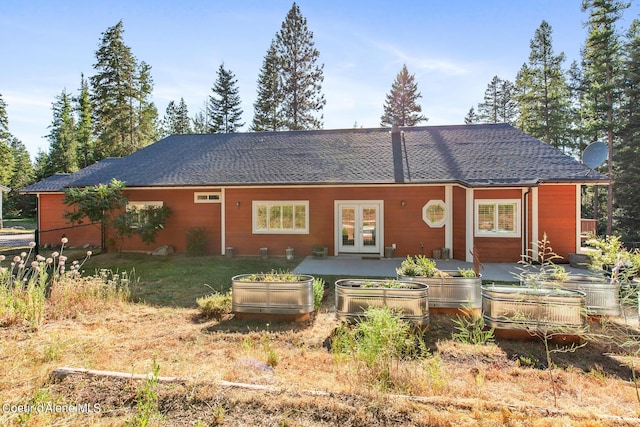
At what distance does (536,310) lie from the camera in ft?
14.9

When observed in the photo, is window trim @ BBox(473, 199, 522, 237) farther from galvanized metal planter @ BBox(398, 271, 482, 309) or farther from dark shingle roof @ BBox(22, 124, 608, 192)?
galvanized metal planter @ BBox(398, 271, 482, 309)

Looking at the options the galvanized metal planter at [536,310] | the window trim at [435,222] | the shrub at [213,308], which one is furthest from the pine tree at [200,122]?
the galvanized metal planter at [536,310]

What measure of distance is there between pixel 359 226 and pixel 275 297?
21.5 feet

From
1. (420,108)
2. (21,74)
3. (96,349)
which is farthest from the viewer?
(420,108)

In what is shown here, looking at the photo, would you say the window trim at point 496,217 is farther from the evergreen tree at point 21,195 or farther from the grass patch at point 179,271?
the evergreen tree at point 21,195

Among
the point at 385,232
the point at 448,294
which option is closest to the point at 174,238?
the point at 385,232

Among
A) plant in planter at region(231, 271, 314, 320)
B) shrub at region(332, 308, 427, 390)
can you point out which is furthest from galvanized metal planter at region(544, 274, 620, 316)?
plant in planter at region(231, 271, 314, 320)

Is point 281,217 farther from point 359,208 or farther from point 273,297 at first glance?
point 273,297

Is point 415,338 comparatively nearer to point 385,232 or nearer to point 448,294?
point 448,294

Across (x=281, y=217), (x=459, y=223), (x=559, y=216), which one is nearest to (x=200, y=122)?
(x=281, y=217)

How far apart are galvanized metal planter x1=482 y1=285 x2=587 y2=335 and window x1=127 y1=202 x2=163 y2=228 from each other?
11.2m

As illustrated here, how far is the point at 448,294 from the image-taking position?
549 cm

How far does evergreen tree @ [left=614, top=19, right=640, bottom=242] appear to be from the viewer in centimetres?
1989

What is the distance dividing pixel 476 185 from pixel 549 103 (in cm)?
1972
